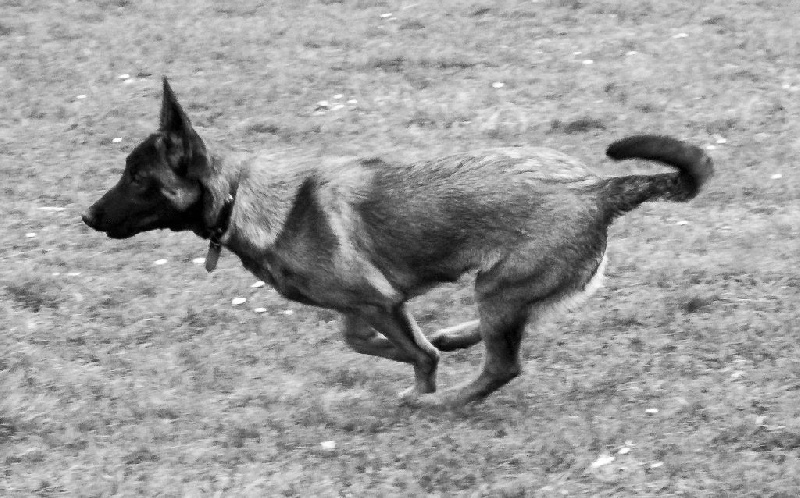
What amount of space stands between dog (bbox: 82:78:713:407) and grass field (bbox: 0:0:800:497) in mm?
539

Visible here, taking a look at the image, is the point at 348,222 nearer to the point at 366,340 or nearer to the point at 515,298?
the point at 366,340

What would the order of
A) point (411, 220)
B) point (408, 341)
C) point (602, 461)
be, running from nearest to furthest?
point (602, 461) → point (411, 220) → point (408, 341)

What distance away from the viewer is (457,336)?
18.9ft

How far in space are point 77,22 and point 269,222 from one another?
23.4 feet

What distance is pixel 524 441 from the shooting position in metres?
4.93

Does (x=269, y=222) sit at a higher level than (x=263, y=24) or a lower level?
higher

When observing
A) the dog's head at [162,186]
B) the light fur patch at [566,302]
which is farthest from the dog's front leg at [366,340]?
the dog's head at [162,186]

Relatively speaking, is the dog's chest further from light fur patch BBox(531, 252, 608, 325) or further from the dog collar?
light fur patch BBox(531, 252, 608, 325)

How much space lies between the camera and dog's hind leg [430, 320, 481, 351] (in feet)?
18.8

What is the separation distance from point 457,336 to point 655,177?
140cm

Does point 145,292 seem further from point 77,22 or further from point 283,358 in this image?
point 77,22

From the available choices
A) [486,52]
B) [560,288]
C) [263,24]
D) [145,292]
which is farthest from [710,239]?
[263,24]

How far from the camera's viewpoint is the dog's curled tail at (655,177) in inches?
189

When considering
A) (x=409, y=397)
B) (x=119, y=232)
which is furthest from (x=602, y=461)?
(x=119, y=232)
